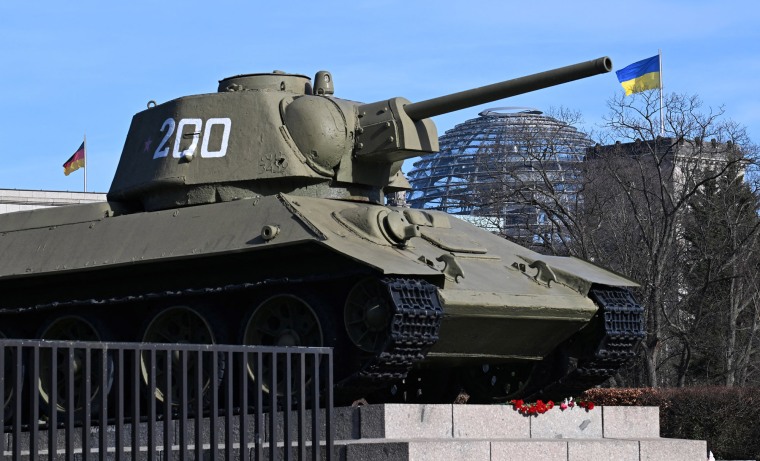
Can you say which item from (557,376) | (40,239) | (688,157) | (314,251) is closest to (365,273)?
(314,251)

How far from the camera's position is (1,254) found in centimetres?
1853

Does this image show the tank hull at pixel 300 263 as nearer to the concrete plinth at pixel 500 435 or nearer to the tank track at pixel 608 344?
the tank track at pixel 608 344

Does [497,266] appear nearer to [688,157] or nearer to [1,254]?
[1,254]

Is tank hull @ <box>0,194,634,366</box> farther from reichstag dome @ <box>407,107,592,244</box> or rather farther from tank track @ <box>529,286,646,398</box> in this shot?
reichstag dome @ <box>407,107,592,244</box>

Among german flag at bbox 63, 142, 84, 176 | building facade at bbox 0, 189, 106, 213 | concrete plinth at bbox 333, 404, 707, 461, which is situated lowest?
concrete plinth at bbox 333, 404, 707, 461

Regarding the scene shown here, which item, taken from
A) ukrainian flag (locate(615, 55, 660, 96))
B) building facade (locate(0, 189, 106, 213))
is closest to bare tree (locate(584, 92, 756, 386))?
ukrainian flag (locate(615, 55, 660, 96))

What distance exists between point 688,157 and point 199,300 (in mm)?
22194

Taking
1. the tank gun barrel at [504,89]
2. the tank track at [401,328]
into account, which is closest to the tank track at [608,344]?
the tank gun barrel at [504,89]

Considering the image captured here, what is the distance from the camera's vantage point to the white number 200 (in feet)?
58.5

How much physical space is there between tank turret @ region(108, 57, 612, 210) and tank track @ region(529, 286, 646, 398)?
260cm

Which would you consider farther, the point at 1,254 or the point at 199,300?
the point at 1,254

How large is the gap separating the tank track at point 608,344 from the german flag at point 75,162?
33.4m

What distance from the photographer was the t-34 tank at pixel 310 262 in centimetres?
1582

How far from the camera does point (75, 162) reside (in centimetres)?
4953
